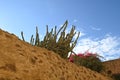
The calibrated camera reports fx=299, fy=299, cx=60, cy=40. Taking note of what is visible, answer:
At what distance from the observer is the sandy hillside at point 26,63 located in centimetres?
592

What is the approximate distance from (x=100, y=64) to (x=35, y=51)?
816 centimetres

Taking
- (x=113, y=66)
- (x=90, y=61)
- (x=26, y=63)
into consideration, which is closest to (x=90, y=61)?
(x=90, y=61)

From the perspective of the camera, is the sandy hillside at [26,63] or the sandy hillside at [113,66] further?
the sandy hillside at [113,66]

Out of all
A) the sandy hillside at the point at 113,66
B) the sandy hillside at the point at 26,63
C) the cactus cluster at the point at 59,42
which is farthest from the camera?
the sandy hillside at the point at 113,66

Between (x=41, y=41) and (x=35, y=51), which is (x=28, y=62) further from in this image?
(x=41, y=41)

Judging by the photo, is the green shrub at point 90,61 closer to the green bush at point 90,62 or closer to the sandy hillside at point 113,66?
the green bush at point 90,62

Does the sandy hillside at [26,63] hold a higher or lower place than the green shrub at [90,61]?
lower

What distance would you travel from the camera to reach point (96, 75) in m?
12.3

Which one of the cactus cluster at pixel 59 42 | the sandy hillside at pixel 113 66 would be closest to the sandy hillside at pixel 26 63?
the cactus cluster at pixel 59 42

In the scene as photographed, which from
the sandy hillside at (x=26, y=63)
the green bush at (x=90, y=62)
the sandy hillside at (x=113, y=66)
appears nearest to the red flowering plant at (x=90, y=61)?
the green bush at (x=90, y=62)

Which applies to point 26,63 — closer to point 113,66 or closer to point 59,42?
point 59,42

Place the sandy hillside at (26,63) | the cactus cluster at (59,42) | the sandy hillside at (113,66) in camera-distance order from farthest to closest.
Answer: the sandy hillside at (113,66) → the cactus cluster at (59,42) → the sandy hillside at (26,63)

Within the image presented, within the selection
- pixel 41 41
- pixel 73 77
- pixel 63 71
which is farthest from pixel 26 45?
pixel 41 41

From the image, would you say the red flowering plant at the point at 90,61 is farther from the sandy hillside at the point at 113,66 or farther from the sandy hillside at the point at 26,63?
the sandy hillside at the point at 26,63
